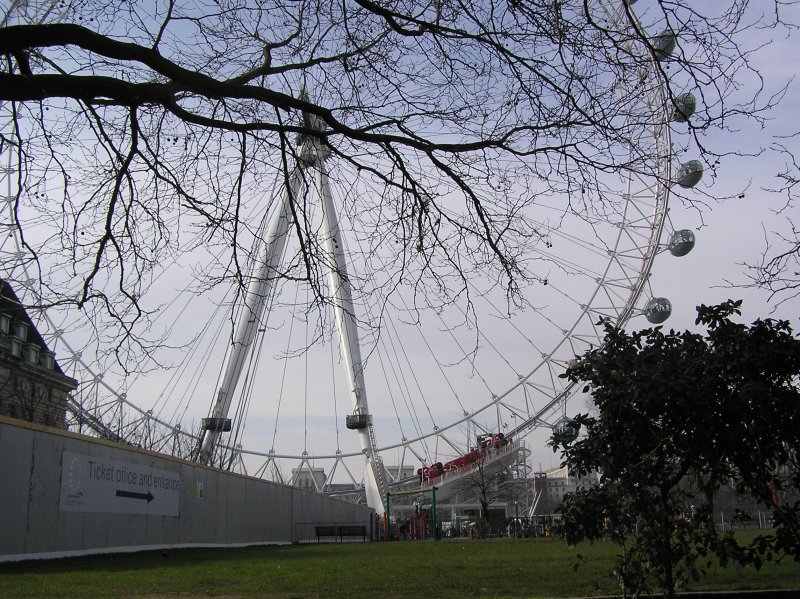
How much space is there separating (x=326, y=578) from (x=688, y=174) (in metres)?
7.17

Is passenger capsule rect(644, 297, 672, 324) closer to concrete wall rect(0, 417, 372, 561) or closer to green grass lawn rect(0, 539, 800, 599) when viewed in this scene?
concrete wall rect(0, 417, 372, 561)

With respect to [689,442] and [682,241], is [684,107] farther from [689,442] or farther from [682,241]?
[682,241]

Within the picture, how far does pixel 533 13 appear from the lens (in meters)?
6.70

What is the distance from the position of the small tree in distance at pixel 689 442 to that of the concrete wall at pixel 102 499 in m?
9.73

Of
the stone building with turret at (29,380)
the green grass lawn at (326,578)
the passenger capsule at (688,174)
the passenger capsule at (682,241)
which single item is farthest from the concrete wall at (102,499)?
the passenger capsule at (682,241)

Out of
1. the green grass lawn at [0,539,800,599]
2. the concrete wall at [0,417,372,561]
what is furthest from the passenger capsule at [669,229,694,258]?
the green grass lawn at [0,539,800,599]

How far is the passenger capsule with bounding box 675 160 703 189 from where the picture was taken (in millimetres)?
7819

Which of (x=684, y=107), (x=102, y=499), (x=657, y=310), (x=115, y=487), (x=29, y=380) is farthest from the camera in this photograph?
(x=657, y=310)

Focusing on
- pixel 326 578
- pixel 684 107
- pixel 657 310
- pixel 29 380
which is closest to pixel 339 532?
pixel 29 380

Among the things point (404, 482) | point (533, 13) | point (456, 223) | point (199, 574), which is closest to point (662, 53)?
point (533, 13)

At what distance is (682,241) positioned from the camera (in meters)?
36.4

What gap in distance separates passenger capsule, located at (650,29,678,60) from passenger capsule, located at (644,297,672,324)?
33.9m

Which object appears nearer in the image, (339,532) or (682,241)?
(339,532)

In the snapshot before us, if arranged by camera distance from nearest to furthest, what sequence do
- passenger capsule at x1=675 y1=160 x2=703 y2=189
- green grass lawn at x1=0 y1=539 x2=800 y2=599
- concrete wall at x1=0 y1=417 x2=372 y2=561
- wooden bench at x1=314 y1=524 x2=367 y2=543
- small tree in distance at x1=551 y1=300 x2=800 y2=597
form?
small tree in distance at x1=551 y1=300 x2=800 y2=597 → passenger capsule at x1=675 y1=160 x2=703 y2=189 → green grass lawn at x1=0 y1=539 x2=800 y2=599 → concrete wall at x1=0 y1=417 x2=372 y2=561 → wooden bench at x1=314 y1=524 x2=367 y2=543
